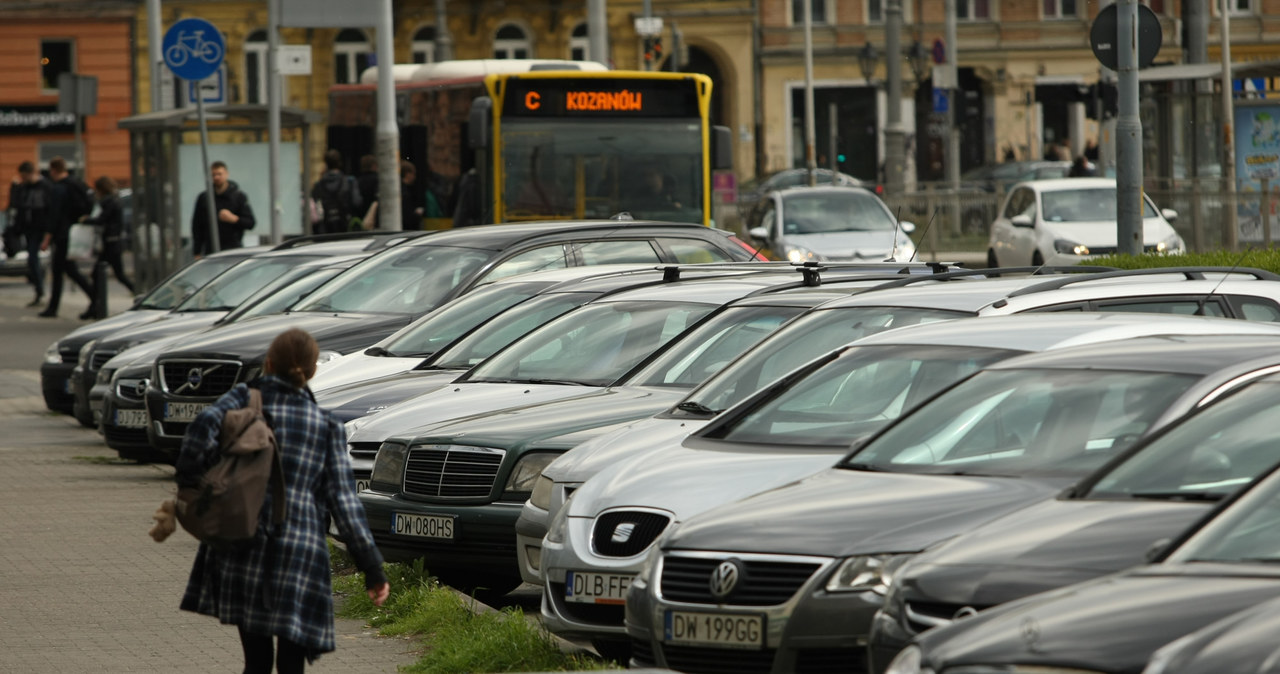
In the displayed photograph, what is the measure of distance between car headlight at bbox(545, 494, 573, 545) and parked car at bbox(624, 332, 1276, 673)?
0.86 m

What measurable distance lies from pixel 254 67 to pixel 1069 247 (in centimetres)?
3648

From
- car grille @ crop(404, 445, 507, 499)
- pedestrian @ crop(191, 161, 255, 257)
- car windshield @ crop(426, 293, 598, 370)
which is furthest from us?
pedestrian @ crop(191, 161, 255, 257)

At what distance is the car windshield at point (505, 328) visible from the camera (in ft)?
36.6

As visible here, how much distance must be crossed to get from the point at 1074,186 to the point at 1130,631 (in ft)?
80.6

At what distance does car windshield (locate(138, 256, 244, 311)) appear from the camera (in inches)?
719

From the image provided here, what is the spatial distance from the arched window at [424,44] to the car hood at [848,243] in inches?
1324

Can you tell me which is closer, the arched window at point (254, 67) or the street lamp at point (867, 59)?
the street lamp at point (867, 59)

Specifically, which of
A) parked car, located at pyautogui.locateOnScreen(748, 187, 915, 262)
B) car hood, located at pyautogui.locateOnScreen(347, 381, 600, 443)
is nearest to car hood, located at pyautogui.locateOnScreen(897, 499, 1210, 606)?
car hood, located at pyautogui.locateOnScreen(347, 381, 600, 443)

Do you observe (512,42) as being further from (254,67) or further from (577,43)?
(254,67)

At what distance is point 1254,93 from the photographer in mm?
28688

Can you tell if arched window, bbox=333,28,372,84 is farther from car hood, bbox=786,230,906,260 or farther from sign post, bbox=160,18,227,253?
sign post, bbox=160,18,227,253

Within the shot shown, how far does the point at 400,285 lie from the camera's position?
13.7 metres

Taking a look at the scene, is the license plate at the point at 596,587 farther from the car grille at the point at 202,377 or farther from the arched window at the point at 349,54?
the arched window at the point at 349,54

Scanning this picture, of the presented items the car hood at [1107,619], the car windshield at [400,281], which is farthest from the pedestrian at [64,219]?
the car hood at [1107,619]
